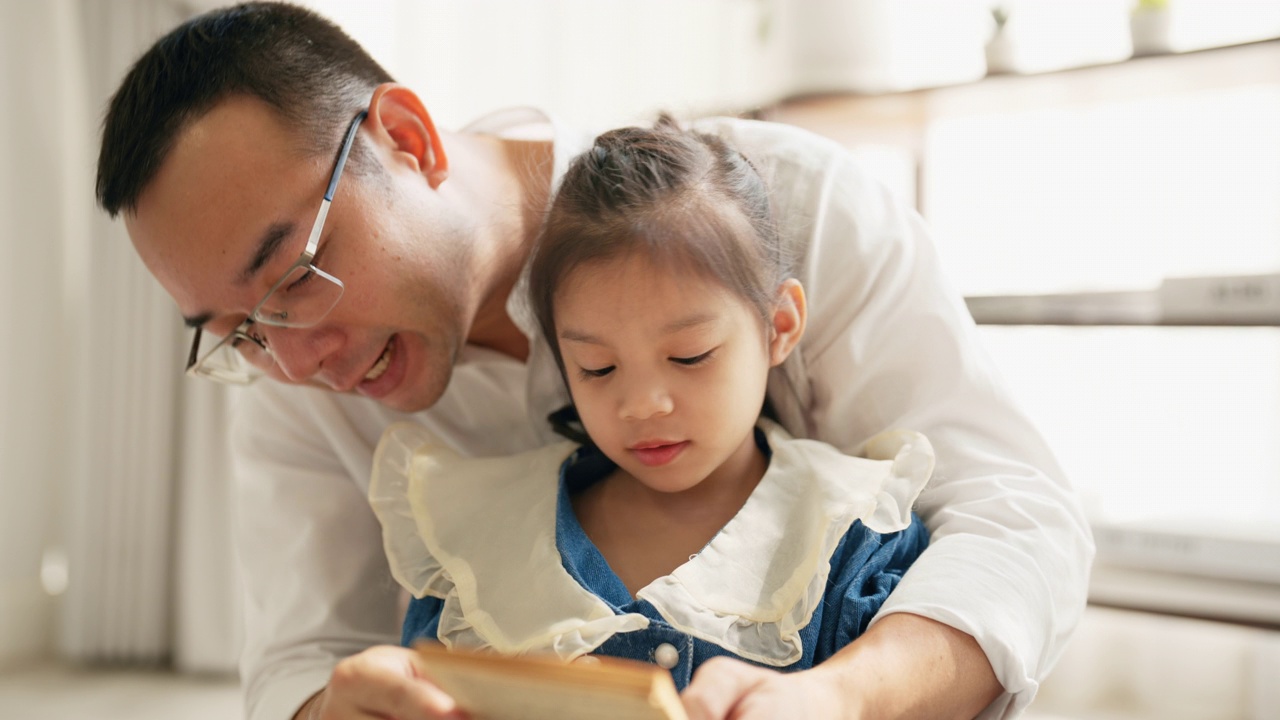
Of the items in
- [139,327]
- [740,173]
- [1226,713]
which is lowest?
[1226,713]

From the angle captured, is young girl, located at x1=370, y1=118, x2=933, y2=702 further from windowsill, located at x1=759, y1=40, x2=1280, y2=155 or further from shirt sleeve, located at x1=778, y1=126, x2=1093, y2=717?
windowsill, located at x1=759, y1=40, x2=1280, y2=155

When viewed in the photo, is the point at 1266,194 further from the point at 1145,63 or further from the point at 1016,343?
the point at 1016,343

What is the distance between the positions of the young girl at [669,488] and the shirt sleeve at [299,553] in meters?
0.21

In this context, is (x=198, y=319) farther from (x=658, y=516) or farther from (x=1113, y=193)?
(x=1113, y=193)

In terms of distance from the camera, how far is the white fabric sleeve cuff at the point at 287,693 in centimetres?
126

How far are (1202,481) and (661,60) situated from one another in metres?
1.71

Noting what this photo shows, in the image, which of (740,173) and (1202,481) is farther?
(1202,481)

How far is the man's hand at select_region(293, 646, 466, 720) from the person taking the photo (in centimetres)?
86

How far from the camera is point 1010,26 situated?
7.43 ft

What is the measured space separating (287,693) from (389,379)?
404 millimetres

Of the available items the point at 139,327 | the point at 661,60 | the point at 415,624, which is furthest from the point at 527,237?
the point at 139,327

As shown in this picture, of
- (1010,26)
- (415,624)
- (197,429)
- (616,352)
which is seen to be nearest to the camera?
(616,352)

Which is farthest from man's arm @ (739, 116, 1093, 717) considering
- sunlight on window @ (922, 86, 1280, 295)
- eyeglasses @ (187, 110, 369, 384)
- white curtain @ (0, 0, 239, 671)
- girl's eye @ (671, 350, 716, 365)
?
white curtain @ (0, 0, 239, 671)

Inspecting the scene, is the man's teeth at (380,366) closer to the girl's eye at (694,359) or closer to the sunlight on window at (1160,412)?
the girl's eye at (694,359)
